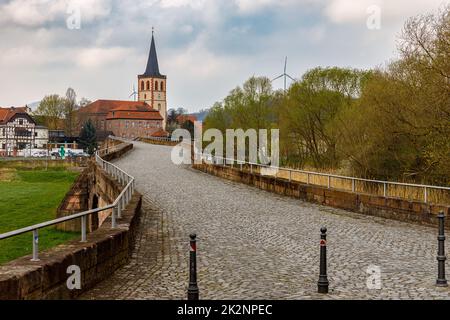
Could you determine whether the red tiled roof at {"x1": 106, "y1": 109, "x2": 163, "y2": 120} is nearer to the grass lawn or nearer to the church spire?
the church spire

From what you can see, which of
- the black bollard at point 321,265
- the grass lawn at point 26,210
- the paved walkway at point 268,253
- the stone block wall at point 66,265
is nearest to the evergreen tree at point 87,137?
the grass lawn at point 26,210

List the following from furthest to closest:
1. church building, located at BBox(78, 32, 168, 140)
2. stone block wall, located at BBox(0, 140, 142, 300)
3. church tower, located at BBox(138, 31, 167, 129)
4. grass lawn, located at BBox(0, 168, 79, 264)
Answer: church tower, located at BBox(138, 31, 167, 129)
church building, located at BBox(78, 32, 168, 140)
grass lawn, located at BBox(0, 168, 79, 264)
stone block wall, located at BBox(0, 140, 142, 300)

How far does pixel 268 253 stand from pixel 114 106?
16332 centimetres

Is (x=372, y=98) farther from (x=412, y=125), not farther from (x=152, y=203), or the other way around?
(x=152, y=203)

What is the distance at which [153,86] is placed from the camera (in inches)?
6718

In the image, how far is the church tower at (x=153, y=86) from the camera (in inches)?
6639

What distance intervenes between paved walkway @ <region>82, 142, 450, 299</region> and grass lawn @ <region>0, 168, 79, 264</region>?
4.07 metres

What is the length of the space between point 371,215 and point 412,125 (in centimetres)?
657

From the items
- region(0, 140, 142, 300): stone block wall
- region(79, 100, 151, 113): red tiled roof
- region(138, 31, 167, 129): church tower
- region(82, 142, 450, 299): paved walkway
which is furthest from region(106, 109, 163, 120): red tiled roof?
region(0, 140, 142, 300): stone block wall

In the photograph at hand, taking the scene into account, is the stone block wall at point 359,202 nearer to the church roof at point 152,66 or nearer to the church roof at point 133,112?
the church roof at point 133,112

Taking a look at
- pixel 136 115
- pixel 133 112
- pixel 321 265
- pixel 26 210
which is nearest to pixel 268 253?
pixel 321 265

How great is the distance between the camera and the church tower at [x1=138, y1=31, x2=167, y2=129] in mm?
168625

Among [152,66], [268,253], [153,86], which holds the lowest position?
[268,253]

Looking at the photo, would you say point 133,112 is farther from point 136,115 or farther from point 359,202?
point 359,202
